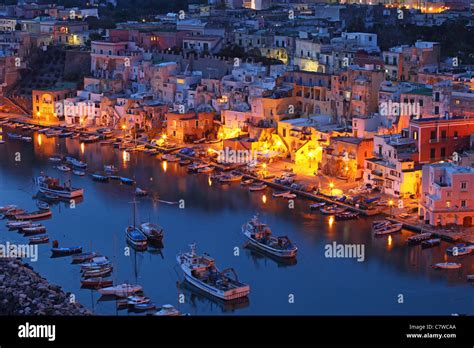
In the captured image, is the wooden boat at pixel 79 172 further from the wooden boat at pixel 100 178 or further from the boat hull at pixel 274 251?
the boat hull at pixel 274 251

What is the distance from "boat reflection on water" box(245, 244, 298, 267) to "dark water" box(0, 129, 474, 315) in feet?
0.08

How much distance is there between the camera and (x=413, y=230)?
10.9 meters

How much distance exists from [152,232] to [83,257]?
108 cm

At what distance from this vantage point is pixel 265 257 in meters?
10.2

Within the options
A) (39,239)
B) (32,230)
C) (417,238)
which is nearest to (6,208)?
(32,230)

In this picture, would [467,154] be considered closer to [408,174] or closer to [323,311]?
[408,174]

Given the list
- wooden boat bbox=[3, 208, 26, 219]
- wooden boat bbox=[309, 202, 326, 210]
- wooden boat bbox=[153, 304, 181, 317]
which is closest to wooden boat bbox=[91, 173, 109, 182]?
wooden boat bbox=[3, 208, 26, 219]

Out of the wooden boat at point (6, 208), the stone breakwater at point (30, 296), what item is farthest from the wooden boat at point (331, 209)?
the stone breakwater at point (30, 296)

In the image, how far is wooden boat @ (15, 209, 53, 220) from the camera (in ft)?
38.7

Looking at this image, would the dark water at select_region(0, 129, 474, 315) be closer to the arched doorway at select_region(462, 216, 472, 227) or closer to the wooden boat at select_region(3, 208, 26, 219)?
the wooden boat at select_region(3, 208, 26, 219)

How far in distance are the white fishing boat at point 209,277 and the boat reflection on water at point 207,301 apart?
3cm

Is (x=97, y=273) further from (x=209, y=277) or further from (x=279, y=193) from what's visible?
(x=279, y=193)
